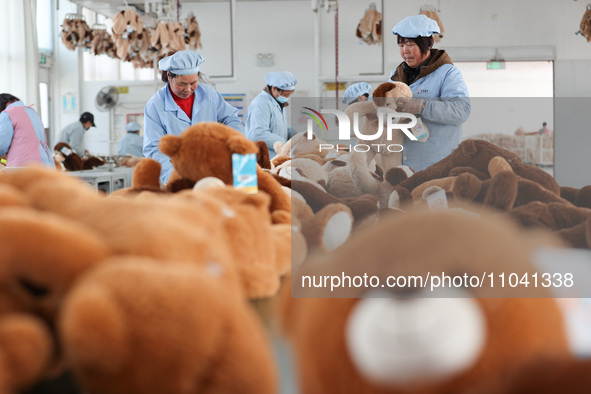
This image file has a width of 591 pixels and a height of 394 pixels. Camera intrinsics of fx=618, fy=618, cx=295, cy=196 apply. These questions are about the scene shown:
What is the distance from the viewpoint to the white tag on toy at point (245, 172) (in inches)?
47.1

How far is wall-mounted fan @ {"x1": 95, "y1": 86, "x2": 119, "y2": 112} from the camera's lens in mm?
9516

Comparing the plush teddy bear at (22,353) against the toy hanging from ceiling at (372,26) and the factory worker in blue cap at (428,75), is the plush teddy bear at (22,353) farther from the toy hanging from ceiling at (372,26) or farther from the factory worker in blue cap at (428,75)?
the toy hanging from ceiling at (372,26)

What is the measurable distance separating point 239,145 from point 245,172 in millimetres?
78

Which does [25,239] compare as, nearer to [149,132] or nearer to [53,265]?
[53,265]

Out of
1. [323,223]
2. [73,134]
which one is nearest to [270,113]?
[323,223]

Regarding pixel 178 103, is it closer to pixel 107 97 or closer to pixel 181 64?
pixel 181 64

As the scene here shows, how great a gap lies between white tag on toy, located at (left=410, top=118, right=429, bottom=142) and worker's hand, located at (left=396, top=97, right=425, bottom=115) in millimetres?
66

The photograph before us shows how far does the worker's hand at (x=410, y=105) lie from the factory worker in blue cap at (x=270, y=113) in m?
2.53

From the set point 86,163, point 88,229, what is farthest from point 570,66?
point 88,229

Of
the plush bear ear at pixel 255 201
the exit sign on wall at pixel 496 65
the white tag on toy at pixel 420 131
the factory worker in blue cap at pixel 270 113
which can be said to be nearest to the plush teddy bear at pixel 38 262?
the plush bear ear at pixel 255 201

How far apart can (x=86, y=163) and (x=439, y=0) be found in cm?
538

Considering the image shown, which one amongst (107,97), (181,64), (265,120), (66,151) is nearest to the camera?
(181,64)

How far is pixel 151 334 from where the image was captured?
1.36ft

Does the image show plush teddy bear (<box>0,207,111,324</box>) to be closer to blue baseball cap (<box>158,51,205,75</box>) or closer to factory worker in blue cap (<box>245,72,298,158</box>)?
blue baseball cap (<box>158,51,205,75</box>)
